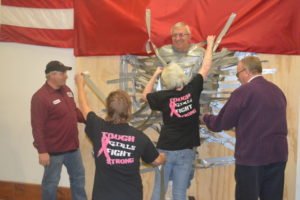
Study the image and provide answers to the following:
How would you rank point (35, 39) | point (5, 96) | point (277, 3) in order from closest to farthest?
point (277, 3), point (35, 39), point (5, 96)

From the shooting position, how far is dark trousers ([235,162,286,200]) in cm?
229

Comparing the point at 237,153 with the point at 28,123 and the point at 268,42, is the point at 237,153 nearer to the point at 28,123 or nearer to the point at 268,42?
the point at 268,42

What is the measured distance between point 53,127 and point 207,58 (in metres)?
1.33

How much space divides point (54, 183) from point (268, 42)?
2.03 m

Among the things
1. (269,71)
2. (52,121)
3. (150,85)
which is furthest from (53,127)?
(269,71)

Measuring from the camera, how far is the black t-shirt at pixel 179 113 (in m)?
2.38

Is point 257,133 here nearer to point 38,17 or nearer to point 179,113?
point 179,113

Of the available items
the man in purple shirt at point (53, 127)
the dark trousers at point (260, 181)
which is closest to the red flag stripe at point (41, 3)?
the man in purple shirt at point (53, 127)

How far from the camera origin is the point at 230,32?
2.78 meters

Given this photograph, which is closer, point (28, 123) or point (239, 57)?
point (239, 57)

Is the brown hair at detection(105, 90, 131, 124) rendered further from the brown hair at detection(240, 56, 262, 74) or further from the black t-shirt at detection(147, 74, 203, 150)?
the brown hair at detection(240, 56, 262, 74)

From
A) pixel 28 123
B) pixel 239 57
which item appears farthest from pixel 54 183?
pixel 239 57

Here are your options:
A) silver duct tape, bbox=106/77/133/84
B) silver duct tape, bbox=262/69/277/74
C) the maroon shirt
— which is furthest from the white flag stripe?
silver duct tape, bbox=262/69/277/74

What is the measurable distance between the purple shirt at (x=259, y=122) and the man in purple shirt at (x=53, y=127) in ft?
4.37
